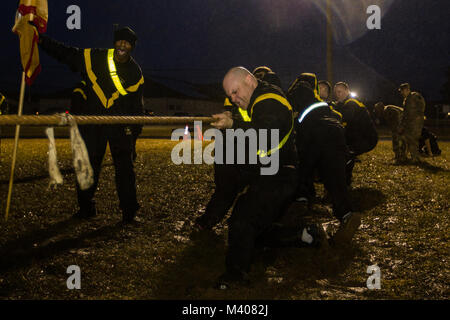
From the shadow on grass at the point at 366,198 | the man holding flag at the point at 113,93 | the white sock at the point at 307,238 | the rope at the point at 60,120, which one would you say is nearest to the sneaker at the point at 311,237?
the white sock at the point at 307,238

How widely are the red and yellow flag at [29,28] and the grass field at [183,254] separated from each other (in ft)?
6.42

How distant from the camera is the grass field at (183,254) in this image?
349cm

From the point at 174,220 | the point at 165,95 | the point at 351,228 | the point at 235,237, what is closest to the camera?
the point at 235,237

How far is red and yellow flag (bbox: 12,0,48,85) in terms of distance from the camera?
169 inches

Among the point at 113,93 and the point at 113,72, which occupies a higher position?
the point at 113,72

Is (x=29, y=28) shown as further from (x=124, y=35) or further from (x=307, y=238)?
(x=307, y=238)

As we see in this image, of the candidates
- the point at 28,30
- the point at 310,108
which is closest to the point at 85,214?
the point at 28,30

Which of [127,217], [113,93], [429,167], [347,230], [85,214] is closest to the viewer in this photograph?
[347,230]

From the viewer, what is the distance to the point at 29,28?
14.4 feet

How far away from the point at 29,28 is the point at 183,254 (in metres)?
2.86
